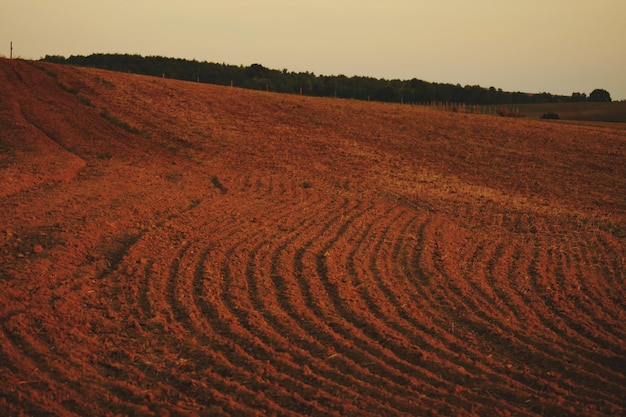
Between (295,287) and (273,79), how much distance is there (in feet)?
223

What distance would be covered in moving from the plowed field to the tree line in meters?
48.5

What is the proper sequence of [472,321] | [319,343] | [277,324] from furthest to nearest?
[472,321]
[277,324]
[319,343]

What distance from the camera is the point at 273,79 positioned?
73.9 meters

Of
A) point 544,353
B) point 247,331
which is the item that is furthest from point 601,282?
point 247,331

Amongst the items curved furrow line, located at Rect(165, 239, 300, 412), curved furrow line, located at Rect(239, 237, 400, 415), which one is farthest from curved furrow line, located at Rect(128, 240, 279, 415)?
curved furrow line, located at Rect(239, 237, 400, 415)

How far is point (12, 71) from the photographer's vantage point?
Result: 2903 cm

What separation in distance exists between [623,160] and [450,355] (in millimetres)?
21541

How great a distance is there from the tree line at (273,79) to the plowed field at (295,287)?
48463 mm

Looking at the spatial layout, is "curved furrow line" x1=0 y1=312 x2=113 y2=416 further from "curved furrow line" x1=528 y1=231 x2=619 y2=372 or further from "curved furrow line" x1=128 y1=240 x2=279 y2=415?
"curved furrow line" x1=528 y1=231 x2=619 y2=372

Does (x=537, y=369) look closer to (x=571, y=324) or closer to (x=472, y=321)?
(x=472, y=321)

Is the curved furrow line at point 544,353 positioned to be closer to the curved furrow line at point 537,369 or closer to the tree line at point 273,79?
the curved furrow line at point 537,369

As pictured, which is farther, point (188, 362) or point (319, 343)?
point (319, 343)

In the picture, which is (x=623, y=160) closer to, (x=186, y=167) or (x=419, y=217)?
(x=419, y=217)

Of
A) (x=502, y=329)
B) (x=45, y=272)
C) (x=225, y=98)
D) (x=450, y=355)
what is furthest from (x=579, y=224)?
(x=225, y=98)
